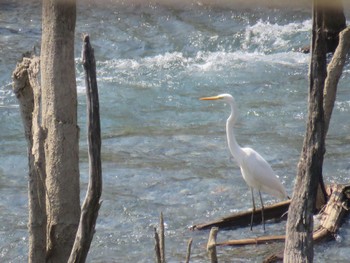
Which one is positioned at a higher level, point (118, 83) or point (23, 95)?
point (23, 95)

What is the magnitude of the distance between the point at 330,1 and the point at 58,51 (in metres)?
7.41

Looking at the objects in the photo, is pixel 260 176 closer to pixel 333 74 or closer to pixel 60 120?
pixel 333 74

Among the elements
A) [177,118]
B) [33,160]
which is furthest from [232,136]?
[33,160]

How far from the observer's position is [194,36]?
44.6ft

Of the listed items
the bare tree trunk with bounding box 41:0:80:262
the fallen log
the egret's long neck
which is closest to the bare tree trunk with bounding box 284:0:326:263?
the bare tree trunk with bounding box 41:0:80:262

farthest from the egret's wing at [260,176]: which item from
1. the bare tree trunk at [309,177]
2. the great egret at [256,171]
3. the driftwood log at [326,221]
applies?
the bare tree trunk at [309,177]

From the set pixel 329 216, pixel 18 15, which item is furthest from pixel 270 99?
pixel 18 15

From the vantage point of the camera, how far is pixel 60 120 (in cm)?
453

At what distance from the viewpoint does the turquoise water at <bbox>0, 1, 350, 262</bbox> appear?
7406 millimetres

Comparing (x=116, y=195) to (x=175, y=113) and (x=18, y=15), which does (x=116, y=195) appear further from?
(x=18, y=15)

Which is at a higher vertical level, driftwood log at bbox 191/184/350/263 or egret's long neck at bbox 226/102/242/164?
egret's long neck at bbox 226/102/242/164

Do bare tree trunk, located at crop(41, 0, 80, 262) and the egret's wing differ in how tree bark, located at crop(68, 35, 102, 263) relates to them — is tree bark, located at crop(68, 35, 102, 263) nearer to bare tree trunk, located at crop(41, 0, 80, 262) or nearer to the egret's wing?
bare tree trunk, located at crop(41, 0, 80, 262)

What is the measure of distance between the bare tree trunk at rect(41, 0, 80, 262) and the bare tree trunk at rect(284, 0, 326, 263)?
3.82ft

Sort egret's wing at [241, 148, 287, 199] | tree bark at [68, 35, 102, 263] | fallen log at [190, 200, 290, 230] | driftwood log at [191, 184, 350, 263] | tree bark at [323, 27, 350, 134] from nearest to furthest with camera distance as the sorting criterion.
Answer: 1. tree bark at [68, 35, 102, 263]
2. tree bark at [323, 27, 350, 134]
3. driftwood log at [191, 184, 350, 263]
4. fallen log at [190, 200, 290, 230]
5. egret's wing at [241, 148, 287, 199]
